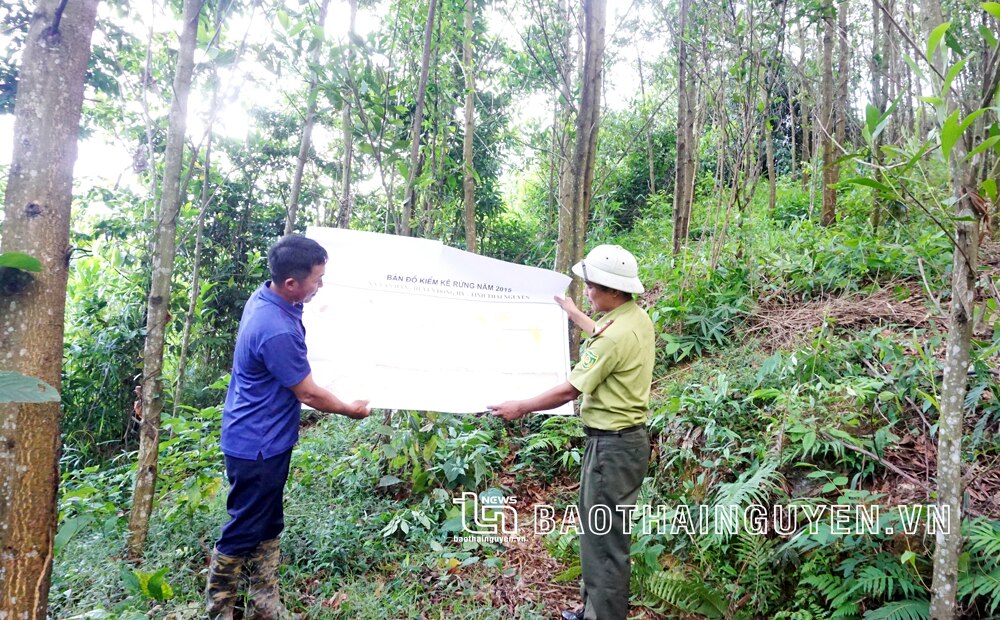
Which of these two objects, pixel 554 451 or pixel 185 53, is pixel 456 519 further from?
pixel 185 53

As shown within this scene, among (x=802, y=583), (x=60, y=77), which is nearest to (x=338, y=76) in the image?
(x=60, y=77)

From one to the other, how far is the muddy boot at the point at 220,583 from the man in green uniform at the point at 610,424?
4.68 ft

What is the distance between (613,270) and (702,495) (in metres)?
1.58

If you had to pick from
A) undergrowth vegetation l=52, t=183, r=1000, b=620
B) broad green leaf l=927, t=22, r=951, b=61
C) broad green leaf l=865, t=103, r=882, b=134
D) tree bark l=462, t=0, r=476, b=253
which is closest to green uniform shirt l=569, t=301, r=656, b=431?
undergrowth vegetation l=52, t=183, r=1000, b=620

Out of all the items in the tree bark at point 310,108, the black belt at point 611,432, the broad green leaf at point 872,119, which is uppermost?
the tree bark at point 310,108

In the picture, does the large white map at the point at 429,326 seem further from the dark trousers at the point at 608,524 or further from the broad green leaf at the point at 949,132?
the broad green leaf at the point at 949,132

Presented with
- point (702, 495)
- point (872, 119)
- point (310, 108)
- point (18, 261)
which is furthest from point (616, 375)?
point (310, 108)

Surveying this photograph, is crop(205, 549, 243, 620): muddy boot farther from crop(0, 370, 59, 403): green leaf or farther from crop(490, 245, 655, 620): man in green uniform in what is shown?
crop(0, 370, 59, 403): green leaf

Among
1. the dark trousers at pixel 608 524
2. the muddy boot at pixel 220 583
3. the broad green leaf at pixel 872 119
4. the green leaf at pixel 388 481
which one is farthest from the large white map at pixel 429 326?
the broad green leaf at pixel 872 119

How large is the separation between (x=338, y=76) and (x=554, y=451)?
118 inches

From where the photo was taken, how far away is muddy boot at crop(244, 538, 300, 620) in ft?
8.68

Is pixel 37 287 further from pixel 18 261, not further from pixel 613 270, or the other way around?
pixel 613 270

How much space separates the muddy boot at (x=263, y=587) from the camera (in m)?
2.65

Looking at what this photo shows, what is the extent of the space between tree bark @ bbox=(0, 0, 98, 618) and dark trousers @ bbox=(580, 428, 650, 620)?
6.78ft
